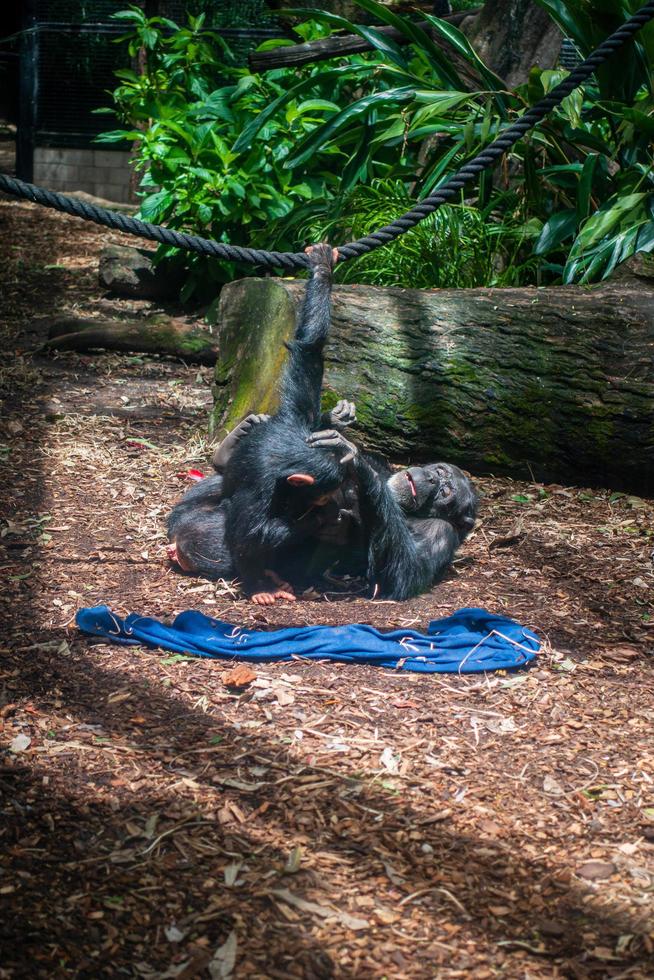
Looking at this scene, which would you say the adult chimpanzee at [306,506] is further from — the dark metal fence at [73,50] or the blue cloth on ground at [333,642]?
the dark metal fence at [73,50]

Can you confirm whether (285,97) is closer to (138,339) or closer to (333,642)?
(138,339)

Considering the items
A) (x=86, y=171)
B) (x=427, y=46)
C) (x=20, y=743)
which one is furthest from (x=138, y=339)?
(x=86, y=171)

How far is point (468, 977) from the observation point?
78.1 inches

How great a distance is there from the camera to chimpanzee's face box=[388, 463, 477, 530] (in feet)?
14.1

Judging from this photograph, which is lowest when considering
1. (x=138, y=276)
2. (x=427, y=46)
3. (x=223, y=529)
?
(x=223, y=529)

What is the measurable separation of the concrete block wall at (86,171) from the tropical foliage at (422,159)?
134 inches

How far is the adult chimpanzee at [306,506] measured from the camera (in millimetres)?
3766

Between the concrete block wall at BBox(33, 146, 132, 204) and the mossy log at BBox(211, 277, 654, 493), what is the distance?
6.71 metres

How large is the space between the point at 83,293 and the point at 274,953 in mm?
7009

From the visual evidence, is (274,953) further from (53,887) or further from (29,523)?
(29,523)

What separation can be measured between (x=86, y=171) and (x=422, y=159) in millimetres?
5185

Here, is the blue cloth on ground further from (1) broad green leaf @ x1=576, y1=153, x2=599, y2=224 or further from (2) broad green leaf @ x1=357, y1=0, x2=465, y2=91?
(2) broad green leaf @ x1=357, y1=0, x2=465, y2=91

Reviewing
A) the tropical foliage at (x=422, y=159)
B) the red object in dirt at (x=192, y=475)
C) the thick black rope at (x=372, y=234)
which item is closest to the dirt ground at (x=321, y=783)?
the red object in dirt at (x=192, y=475)

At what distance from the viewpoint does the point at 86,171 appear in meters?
10.9
